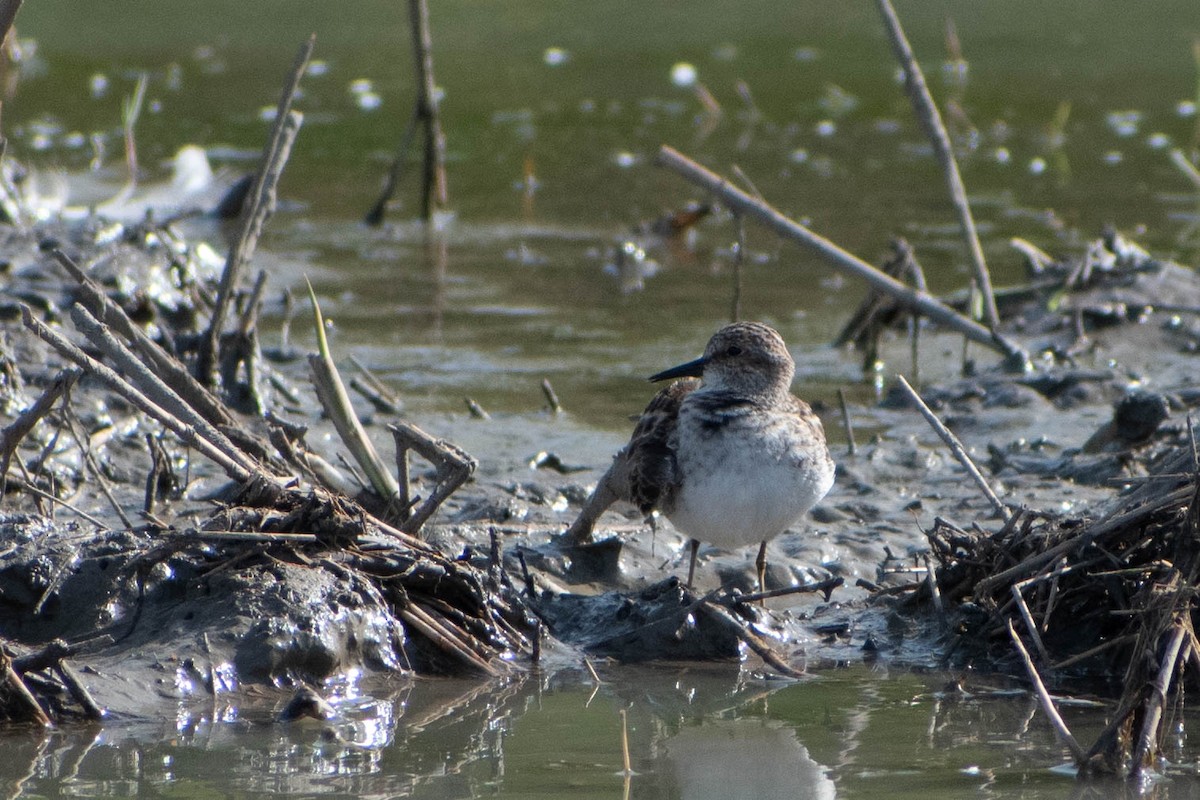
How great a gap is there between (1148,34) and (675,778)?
18960 mm

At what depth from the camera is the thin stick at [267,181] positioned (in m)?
6.61

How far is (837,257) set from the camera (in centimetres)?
817

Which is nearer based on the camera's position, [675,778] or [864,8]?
[675,778]

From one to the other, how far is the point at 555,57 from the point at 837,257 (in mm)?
13229

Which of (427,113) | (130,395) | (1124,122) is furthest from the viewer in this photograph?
(1124,122)

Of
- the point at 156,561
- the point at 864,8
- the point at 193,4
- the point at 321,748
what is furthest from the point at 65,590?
the point at 864,8

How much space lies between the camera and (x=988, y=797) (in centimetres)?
412

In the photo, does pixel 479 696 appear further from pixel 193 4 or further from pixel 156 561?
pixel 193 4

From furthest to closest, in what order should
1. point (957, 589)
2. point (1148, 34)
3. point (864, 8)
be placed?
point (864, 8) < point (1148, 34) < point (957, 589)

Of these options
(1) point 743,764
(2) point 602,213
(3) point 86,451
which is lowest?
(1) point 743,764

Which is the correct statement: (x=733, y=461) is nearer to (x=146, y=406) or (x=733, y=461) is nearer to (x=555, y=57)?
(x=146, y=406)

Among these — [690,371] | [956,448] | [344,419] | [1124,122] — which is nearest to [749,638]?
[956,448]

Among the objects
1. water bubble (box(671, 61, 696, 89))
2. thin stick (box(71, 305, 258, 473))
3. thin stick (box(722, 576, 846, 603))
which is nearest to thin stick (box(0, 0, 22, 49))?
thin stick (box(71, 305, 258, 473))

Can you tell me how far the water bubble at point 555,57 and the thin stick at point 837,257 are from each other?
498 inches
